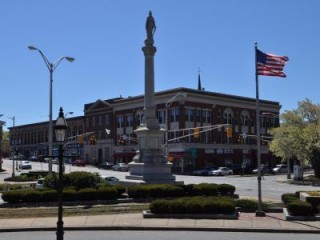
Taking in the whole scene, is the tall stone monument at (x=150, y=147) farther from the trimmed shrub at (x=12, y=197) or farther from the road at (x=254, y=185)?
the trimmed shrub at (x=12, y=197)

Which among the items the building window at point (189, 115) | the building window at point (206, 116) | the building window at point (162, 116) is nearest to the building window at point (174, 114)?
the building window at point (162, 116)

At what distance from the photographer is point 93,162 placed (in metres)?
111

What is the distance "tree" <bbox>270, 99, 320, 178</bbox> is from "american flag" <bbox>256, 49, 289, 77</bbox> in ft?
124

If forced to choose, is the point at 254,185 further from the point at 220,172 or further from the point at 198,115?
the point at 198,115

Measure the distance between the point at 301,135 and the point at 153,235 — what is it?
4745 cm

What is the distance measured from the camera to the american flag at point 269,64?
2178cm

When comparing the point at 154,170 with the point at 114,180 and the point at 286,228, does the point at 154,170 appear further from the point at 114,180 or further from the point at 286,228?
the point at 286,228

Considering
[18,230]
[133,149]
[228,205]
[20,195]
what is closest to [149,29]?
[20,195]

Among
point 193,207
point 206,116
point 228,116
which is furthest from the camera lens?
point 228,116

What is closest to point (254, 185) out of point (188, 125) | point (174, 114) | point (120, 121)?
point (188, 125)

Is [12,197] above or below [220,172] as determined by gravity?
above

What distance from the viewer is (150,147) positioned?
33.6 meters

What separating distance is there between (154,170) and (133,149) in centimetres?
6325

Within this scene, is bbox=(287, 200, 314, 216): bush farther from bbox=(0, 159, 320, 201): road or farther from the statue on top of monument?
the statue on top of monument
